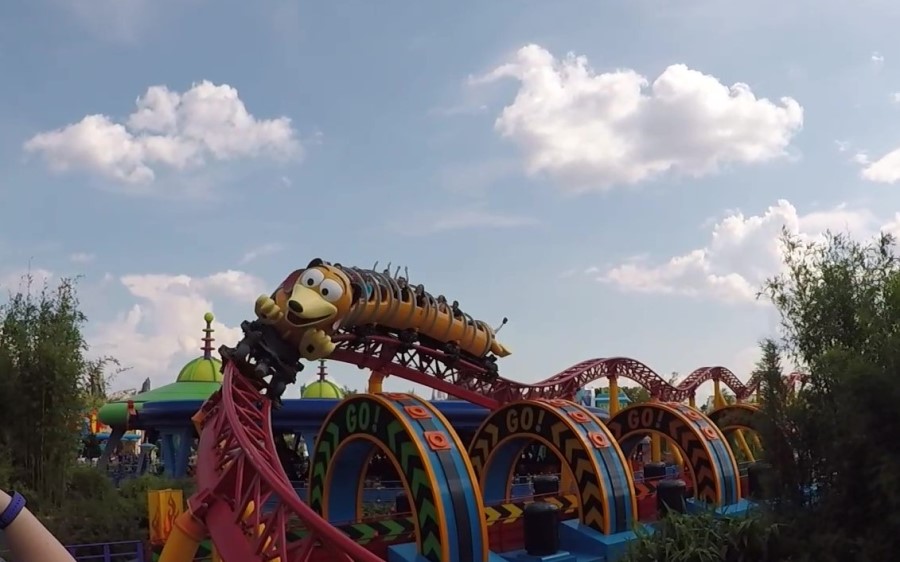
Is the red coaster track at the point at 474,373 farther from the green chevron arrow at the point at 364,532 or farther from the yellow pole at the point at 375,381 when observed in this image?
the green chevron arrow at the point at 364,532

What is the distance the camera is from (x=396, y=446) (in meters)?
11.1

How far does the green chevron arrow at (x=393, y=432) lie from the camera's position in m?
11.1

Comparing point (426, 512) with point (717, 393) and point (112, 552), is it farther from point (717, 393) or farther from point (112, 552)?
point (717, 393)

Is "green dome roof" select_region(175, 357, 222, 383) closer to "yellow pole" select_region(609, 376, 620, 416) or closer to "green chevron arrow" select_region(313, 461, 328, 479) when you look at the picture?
"yellow pole" select_region(609, 376, 620, 416)

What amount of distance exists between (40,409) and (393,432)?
10210mm

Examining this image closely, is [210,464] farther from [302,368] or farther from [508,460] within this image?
[508,460]

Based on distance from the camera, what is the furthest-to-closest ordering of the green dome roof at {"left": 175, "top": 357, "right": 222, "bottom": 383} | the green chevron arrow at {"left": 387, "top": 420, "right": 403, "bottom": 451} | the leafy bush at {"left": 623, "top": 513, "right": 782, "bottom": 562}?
the green dome roof at {"left": 175, "top": 357, "right": 222, "bottom": 383}
the green chevron arrow at {"left": 387, "top": 420, "right": 403, "bottom": 451}
the leafy bush at {"left": 623, "top": 513, "right": 782, "bottom": 562}

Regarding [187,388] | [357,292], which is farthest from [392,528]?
[187,388]

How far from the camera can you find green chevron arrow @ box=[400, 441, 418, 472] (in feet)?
35.2

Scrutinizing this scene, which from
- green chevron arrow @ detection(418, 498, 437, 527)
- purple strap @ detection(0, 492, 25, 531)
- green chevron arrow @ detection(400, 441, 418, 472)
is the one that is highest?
purple strap @ detection(0, 492, 25, 531)

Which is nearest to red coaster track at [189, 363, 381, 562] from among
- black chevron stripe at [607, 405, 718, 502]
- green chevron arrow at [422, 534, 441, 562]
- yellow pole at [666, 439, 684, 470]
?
green chevron arrow at [422, 534, 441, 562]

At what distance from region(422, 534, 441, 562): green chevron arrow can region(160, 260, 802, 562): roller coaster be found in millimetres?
27

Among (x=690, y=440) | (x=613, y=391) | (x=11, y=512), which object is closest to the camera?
(x=11, y=512)

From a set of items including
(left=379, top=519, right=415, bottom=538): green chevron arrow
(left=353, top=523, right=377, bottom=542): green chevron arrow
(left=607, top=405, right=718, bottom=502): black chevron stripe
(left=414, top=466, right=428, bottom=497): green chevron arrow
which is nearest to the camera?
(left=414, top=466, right=428, bottom=497): green chevron arrow
